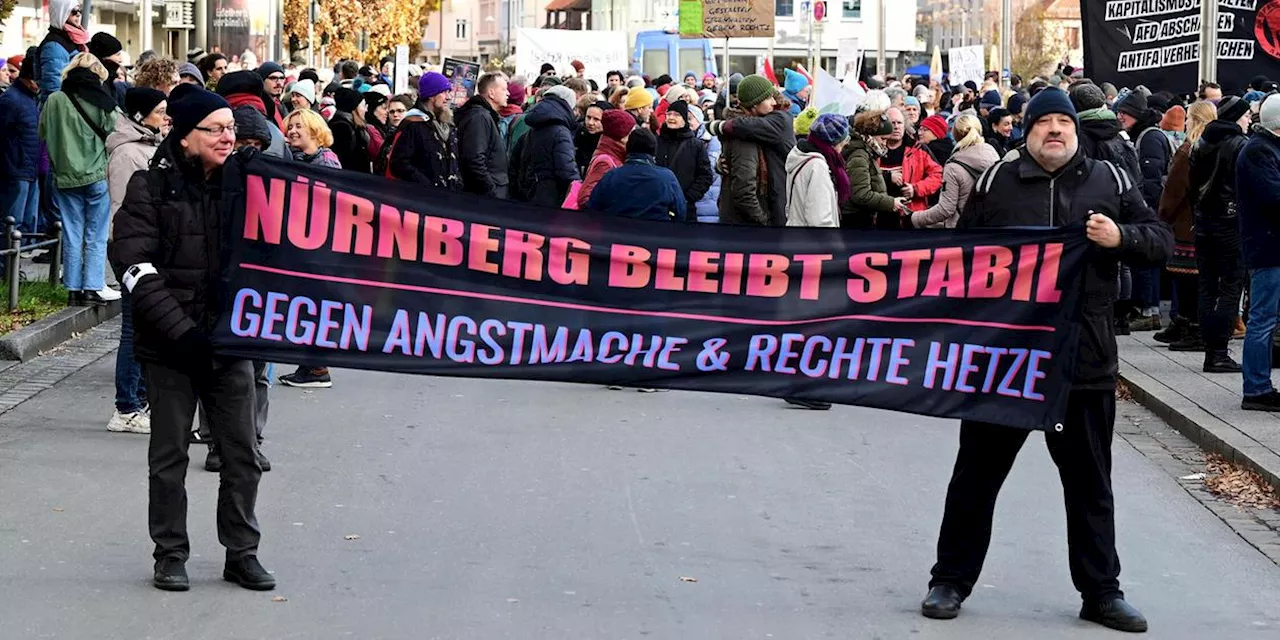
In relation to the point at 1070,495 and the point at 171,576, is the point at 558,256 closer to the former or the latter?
the point at 171,576

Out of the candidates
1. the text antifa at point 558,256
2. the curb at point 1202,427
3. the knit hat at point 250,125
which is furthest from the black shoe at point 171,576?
the curb at point 1202,427

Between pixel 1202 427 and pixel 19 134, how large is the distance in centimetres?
979

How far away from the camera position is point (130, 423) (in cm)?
1062

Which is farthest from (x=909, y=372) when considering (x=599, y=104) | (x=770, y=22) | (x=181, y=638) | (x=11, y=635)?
(x=770, y=22)

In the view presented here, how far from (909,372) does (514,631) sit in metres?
1.66

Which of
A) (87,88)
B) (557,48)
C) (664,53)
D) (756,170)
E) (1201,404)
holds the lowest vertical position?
(1201,404)

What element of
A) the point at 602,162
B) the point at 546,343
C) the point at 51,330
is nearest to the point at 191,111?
the point at 546,343

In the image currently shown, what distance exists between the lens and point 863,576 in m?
7.48

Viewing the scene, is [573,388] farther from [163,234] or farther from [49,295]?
[163,234]

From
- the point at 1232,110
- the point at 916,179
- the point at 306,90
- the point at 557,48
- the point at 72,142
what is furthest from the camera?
the point at 557,48

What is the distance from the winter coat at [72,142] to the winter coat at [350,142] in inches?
147

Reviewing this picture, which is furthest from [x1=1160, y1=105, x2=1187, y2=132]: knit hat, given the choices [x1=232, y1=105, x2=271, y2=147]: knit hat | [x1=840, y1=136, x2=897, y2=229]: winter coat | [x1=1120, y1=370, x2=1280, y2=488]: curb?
[x1=232, y1=105, x2=271, y2=147]: knit hat

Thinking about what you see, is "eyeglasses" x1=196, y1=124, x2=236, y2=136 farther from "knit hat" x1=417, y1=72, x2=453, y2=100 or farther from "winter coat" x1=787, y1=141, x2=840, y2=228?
"knit hat" x1=417, y1=72, x2=453, y2=100

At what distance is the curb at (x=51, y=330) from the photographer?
518 inches
